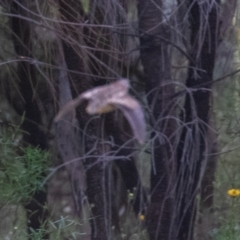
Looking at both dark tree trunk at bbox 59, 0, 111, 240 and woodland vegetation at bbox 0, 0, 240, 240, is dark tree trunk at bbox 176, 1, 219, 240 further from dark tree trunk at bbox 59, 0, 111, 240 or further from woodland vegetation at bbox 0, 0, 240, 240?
dark tree trunk at bbox 59, 0, 111, 240

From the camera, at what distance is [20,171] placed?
→ 13.2 feet

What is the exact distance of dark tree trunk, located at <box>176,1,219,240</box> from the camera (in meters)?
3.72

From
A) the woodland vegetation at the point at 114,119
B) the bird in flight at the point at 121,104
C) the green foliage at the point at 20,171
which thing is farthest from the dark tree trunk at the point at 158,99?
the bird in flight at the point at 121,104

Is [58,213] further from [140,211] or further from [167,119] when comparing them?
[167,119]

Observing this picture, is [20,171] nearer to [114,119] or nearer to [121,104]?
[114,119]

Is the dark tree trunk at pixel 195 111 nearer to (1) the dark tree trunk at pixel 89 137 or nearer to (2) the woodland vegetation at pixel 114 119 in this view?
(2) the woodland vegetation at pixel 114 119

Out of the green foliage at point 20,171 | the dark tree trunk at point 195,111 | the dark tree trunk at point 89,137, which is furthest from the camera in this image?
the green foliage at point 20,171

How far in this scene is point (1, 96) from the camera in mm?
4559

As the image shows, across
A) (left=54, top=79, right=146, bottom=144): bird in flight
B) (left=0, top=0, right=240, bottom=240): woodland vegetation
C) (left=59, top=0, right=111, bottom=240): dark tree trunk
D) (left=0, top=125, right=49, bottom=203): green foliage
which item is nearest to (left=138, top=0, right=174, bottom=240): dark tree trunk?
(left=0, top=0, right=240, bottom=240): woodland vegetation

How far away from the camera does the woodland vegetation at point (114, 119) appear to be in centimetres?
363

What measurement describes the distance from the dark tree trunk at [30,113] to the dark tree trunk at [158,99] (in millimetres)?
708

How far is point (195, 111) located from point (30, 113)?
4.37 feet

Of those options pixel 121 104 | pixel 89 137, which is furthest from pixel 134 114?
pixel 89 137

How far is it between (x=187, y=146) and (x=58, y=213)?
1.31 meters
